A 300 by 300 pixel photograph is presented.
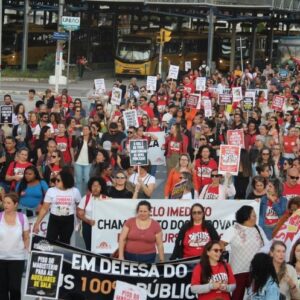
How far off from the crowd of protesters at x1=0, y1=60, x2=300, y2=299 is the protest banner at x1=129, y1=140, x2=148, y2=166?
0.36 feet

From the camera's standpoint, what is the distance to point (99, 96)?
27281 millimetres

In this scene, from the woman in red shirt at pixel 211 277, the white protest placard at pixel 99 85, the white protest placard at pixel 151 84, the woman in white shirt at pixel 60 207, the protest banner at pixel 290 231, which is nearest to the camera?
the woman in red shirt at pixel 211 277

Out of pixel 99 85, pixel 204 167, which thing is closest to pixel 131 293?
pixel 204 167

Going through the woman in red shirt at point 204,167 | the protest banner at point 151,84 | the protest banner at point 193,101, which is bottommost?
the protest banner at point 151,84

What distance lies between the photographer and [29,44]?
57.2m

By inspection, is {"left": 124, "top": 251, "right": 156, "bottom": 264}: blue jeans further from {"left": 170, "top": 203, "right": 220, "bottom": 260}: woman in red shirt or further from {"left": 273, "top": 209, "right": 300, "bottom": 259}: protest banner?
{"left": 273, "top": 209, "right": 300, "bottom": 259}: protest banner

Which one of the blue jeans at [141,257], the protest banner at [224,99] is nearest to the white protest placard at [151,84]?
the protest banner at [224,99]

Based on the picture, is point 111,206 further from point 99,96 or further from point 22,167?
point 99,96

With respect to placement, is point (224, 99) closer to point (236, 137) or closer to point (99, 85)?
point (99, 85)

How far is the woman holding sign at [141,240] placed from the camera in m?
11.1

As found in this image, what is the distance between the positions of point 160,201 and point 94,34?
5123 cm

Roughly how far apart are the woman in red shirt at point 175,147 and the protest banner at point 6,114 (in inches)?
120

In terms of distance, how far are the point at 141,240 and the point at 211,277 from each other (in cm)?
159

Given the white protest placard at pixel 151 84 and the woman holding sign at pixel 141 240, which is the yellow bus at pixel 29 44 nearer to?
the white protest placard at pixel 151 84
